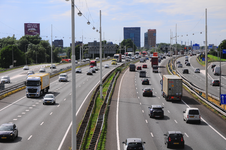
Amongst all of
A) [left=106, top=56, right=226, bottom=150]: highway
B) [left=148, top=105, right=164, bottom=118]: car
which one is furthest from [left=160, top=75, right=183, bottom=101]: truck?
[left=148, top=105, right=164, bottom=118]: car

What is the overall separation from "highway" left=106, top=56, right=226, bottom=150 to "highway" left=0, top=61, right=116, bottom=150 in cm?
435

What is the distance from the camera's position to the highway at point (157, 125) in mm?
25844

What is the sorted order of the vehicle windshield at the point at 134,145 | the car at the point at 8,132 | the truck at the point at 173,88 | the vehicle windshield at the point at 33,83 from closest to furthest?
the vehicle windshield at the point at 134,145 → the car at the point at 8,132 → the truck at the point at 173,88 → the vehicle windshield at the point at 33,83

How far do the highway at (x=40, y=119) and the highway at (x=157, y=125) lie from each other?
435 cm

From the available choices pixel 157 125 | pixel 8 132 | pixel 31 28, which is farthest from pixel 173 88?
pixel 31 28

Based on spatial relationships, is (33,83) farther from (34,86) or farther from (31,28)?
(31,28)

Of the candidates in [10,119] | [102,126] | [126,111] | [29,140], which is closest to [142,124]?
[102,126]

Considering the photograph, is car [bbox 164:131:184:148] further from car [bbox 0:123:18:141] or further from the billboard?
the billboard

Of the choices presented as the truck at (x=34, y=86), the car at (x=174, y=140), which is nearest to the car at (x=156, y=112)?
the car at (x=174, y=140)

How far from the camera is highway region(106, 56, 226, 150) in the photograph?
84.8ft

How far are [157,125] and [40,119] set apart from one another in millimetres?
12987

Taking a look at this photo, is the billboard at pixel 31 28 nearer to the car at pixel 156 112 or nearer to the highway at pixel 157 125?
the highway at pixel 157 125

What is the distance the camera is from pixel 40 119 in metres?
34.8

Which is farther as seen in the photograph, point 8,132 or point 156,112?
point 156,112
